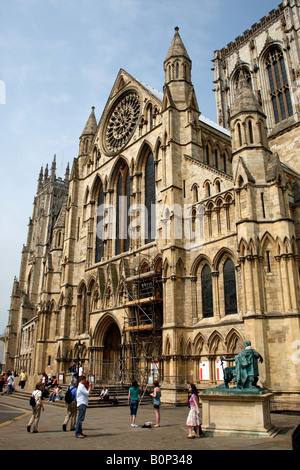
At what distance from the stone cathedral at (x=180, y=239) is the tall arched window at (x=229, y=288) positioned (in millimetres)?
51

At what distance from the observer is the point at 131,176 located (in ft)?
91.9

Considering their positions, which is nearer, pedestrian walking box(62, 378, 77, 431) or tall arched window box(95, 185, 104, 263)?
pedestrian walking box(62, 378, 77, 431)

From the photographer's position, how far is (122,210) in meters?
29.2

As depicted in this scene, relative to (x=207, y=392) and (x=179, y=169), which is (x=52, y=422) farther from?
(x=179, y=169)

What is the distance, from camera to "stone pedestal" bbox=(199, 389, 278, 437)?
9.66 m

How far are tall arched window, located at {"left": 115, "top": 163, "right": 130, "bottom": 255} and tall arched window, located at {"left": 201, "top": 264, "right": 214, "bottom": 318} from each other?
8.41 m

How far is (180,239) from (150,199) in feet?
18.7

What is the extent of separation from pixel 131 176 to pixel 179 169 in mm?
5503

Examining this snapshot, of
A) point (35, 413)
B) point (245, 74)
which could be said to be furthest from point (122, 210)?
point (245, 74)

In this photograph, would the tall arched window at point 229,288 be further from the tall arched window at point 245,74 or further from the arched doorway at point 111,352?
the tall arched window at point 245,74

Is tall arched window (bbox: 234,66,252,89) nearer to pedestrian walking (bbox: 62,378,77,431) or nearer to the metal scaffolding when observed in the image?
the metal scaffolding

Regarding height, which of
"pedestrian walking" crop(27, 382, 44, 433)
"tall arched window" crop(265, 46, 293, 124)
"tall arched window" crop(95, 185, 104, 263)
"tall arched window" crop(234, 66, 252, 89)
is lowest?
"pedestrian walking" crop(27, 382, 44, 433)

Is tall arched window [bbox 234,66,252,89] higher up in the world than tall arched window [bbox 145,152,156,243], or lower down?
higher up

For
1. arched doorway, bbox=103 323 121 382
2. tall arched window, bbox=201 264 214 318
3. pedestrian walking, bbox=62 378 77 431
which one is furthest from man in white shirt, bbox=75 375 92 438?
arched doorway, bbox=103 323 121 382
